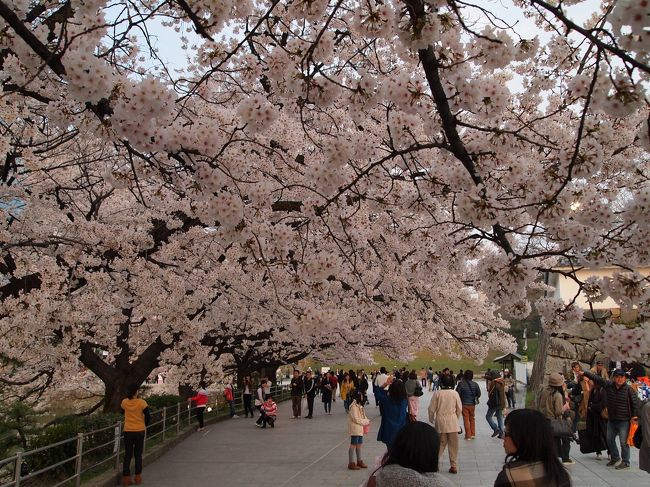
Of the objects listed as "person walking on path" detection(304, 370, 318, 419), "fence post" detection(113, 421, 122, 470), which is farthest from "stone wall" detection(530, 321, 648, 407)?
"fence post" detection(113, 421, 122, 470)

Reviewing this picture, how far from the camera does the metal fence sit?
7.12 metres

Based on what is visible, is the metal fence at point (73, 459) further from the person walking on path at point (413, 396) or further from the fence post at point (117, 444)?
the person walking on path at point (413, 396)

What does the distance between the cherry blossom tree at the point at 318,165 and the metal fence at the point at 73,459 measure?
66.5 inches

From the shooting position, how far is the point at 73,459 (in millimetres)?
8641

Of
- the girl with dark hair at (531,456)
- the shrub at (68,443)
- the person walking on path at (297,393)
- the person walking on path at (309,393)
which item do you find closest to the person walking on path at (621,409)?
the girl with dark hair at (531,456)

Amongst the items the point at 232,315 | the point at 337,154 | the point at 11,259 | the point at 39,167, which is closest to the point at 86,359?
the point at 232,315

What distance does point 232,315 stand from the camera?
13.6m

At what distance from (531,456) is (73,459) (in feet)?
24.0

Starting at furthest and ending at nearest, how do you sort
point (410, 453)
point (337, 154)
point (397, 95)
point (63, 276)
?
point (63, 276) < point (337, 154) < point (397, 95) < point (410, 453)

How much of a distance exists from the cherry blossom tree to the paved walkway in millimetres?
2520

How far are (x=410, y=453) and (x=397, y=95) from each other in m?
2.40

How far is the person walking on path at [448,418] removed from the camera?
9.70 metres

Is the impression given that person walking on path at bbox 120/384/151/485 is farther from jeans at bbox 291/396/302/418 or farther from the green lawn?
the green lawn

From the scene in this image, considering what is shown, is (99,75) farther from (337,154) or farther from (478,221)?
(478,221)
